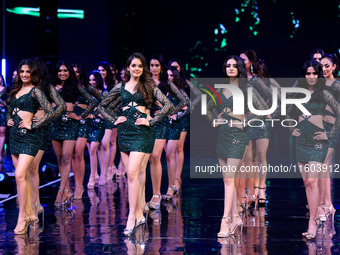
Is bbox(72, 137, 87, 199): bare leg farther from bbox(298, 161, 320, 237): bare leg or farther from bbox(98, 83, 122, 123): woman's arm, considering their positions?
bbox(298, 161, 320, 237): bare leg

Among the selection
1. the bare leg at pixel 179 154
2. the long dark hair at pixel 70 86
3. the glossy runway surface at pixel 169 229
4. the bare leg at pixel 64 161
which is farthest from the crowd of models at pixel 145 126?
the bare leg at pixel 179 154

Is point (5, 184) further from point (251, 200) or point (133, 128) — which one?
point (251, 200)

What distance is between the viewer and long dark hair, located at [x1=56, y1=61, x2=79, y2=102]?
27.4ft

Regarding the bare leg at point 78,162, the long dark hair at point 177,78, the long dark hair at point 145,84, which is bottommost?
the bare leg at point 78,162

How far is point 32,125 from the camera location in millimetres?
6656

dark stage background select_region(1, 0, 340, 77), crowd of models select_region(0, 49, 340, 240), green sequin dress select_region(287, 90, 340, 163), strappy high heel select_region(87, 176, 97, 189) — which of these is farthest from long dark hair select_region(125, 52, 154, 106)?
dark stage background select_region(1, 0, 340, 77)

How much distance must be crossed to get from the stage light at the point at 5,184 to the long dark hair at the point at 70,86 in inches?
53.7

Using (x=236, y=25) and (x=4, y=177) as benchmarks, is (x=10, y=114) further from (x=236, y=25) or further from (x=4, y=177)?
(x=236, y=25)

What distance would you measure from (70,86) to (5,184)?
1640 millimetres

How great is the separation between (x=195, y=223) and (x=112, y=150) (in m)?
4.46

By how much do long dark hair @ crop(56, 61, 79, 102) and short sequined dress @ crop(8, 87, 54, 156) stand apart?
1.61 meters

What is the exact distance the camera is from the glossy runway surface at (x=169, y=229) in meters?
5.99

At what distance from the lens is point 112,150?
11.5 metres

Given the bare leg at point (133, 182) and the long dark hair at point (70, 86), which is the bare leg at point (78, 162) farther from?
the bare leg at point (133, 182)
